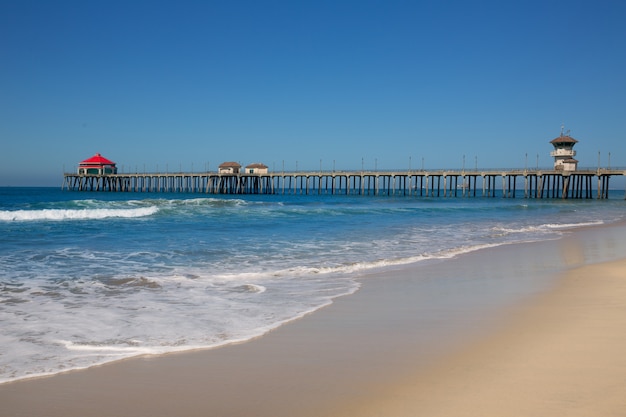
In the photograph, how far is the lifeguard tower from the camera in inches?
1965

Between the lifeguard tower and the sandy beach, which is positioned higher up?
the lifeguard tower

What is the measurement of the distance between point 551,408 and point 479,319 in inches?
90.1

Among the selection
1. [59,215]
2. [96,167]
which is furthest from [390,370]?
[96,167]

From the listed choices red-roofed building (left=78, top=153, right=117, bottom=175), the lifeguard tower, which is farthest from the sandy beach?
red-roofed building (left=78, top=153, right=117, bottom=175)

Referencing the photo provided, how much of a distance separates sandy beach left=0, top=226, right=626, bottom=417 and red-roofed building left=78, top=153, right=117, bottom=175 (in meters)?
75.8

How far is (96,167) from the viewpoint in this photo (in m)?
75.1

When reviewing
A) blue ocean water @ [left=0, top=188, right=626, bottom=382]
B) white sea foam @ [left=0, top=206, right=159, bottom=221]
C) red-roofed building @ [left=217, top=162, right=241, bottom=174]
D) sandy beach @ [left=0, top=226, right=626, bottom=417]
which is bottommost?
white sea foam @ [left=0, top=206, right=159, bottom=221]

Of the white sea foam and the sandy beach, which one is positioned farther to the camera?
the white sea foam

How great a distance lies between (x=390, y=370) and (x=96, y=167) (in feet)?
258

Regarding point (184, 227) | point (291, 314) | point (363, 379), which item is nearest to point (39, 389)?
point (363, 379)

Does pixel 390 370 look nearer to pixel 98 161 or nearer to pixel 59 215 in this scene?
pixel 59 215

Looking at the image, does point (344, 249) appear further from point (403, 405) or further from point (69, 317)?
point (403, 405)

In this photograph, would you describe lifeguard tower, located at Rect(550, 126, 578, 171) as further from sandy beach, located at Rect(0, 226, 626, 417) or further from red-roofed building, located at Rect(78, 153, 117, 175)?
red-roofed building, located at Rect(78, 153, 117, 175)

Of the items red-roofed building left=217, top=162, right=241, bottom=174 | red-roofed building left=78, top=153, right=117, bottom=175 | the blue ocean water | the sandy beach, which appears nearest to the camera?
the sandy beach
